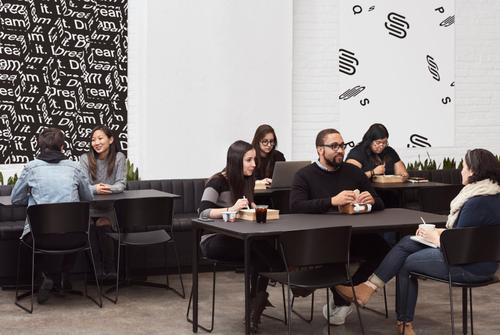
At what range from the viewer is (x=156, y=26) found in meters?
8.09

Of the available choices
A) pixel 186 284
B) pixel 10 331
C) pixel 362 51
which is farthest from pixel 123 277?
pixel 362 51

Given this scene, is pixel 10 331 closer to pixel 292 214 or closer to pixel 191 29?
pixel 292 214

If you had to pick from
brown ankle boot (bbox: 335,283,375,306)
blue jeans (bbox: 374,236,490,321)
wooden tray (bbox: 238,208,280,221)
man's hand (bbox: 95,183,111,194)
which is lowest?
brown ankle boot (bbox: 335,283,375,306)

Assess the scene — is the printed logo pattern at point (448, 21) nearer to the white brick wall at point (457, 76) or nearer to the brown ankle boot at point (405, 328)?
the white brick wall at point (457, 76)

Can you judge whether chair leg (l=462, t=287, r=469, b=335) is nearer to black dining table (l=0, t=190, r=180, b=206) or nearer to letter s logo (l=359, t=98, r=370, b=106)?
black dining table (l=0, t=190, r=180, b=206)

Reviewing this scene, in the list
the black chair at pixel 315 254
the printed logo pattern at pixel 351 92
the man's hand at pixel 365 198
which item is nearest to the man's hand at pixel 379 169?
the printed logo pattern at pixel 351 92

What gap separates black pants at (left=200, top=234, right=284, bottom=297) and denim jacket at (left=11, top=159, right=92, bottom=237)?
1237 mm

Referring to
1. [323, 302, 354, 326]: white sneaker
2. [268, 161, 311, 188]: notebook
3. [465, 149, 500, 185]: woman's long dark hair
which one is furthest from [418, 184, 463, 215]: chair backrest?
[465, 149, 500, 185]: woman's long dark hair

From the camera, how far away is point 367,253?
548 centimetres

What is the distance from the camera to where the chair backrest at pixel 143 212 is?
627 centimetres

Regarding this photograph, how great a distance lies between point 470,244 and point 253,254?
1.27m

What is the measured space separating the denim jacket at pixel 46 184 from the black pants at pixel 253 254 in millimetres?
1237

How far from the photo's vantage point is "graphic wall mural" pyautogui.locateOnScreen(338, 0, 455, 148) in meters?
9.22

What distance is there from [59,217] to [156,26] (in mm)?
2753
